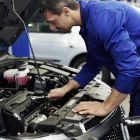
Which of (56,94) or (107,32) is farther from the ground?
(107,32)

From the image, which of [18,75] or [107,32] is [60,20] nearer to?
[107,32]

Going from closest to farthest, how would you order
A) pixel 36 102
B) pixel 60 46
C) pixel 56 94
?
pixel 36 102 < pixel 56 94 < pixel 60 46

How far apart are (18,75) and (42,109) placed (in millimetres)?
674

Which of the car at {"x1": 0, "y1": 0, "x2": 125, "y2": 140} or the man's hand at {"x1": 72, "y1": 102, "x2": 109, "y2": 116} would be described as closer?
the car at {"x1": 0, "y1": 0, "x2": 125, "y2": 140}

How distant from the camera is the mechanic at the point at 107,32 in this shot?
1.78 m

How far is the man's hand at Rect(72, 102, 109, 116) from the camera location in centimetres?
188

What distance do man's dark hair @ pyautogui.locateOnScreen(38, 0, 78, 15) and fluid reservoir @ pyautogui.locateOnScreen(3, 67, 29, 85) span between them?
0.94m

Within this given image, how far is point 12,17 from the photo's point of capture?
2.46 metres

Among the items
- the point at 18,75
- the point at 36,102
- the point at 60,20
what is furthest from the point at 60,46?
the point at 60,20

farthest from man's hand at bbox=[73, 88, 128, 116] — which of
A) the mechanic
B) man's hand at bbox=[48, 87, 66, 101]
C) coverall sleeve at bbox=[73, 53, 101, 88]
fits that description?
coverall sleeve at bbox=[73, 53, 101, 88]

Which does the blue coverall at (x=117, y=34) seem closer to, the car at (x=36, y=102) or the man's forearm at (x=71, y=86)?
the car at (x=36, y=102)

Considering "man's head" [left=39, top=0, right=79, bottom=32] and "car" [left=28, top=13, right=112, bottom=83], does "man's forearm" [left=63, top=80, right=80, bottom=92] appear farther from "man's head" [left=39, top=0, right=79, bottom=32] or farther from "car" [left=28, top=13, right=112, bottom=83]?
"car" [left=28, top=13, right=112, bottom=83]

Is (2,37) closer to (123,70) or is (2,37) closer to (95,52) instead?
(95,52)

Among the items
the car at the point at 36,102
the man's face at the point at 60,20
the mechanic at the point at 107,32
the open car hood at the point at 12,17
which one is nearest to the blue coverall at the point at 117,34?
the mechanic at the point at 107,32
